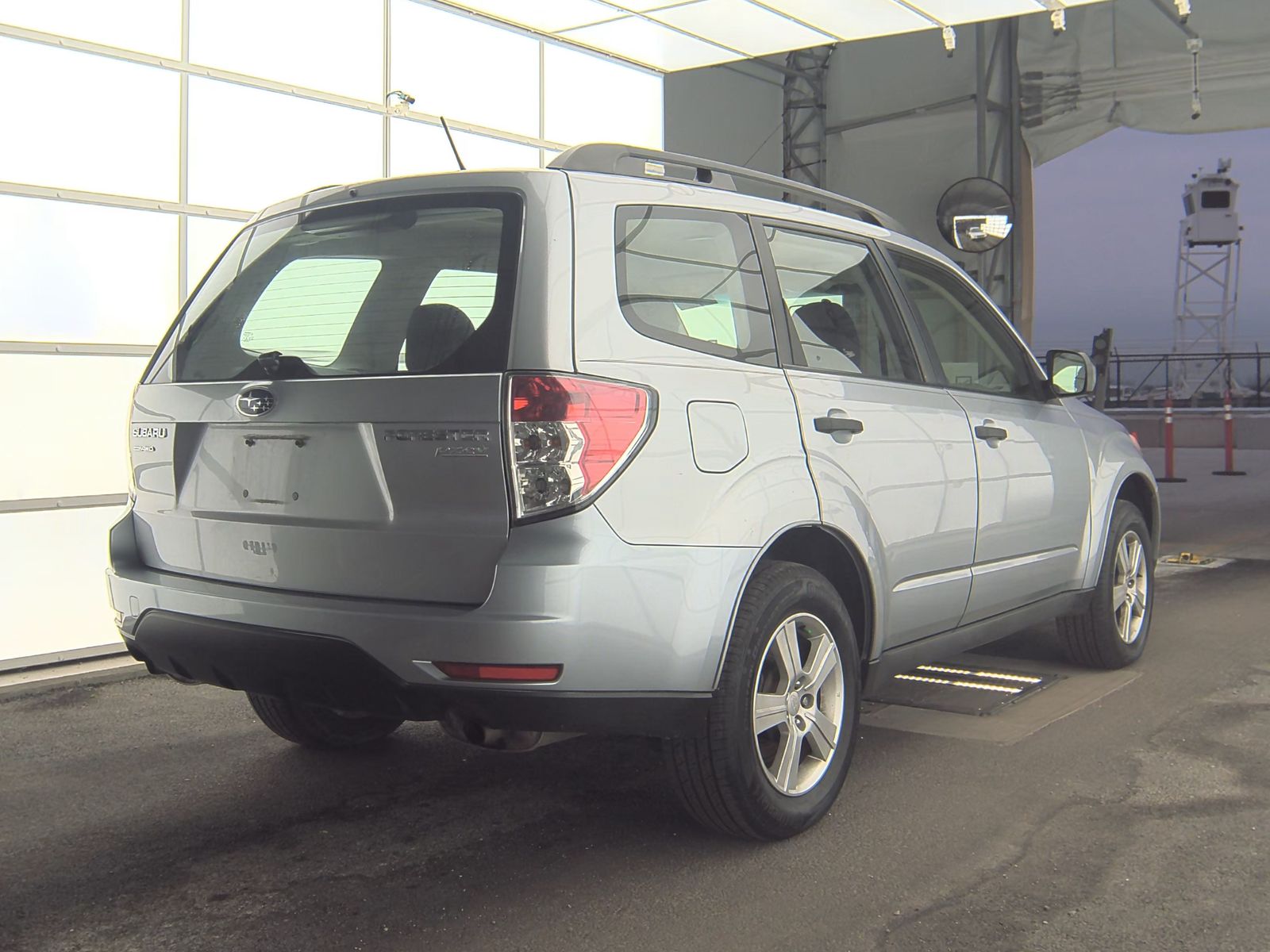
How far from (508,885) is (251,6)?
17.5 ft

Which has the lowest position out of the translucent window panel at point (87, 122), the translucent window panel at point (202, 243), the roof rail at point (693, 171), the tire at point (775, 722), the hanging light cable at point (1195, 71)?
the tire at point (775, 722)

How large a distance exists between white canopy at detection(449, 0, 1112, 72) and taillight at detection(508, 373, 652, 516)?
5.70 m

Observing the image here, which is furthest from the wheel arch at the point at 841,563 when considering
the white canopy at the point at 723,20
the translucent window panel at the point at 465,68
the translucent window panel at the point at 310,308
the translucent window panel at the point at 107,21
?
the white canopy at the point at 723,20

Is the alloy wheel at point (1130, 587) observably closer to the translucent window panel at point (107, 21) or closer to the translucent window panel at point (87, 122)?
the translucent window panel at point (87, 122)

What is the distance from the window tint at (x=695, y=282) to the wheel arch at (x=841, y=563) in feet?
1.66

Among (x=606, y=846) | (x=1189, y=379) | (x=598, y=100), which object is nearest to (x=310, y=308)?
(x=606, y=846)

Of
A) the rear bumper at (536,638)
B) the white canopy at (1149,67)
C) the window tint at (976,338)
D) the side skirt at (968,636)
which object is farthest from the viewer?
the white canopy at (1149,67)

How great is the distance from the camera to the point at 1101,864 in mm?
3424

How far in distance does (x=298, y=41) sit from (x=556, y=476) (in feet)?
16.8

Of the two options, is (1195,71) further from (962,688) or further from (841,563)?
(841,563)

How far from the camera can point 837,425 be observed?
3.81 meters

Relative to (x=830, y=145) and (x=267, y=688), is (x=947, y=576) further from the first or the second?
(x=830, y=145)

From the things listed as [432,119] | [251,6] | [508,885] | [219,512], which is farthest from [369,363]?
[432,119]

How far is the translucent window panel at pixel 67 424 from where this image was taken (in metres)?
5.99
